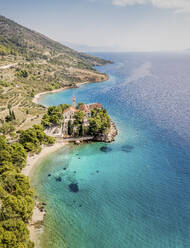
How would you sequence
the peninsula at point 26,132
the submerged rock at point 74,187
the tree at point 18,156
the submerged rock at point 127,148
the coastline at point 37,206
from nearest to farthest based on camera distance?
1. the peninsula at point 26,132
2. the coastline at point 37,206
3. the submerged rock at point 74,187
4. the tree at point 18,156
5. the submerged rock at point 127,148

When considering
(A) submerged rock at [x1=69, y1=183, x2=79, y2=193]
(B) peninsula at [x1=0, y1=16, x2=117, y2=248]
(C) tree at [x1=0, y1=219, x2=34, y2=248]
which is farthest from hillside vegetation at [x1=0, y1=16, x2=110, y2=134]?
(C) tree at [x1=0, y1=219, x2=34, y2=248]

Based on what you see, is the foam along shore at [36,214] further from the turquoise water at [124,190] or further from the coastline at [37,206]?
the turquoise water at [124,190]

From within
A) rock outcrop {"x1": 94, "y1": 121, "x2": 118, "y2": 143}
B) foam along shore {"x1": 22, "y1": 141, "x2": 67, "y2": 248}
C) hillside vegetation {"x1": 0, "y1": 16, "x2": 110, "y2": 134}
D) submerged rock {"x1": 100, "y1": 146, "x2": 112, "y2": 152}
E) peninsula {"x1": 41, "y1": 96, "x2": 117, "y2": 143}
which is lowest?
foam along shore {"x1": 22, "y1": 141, "x2": 67, "y2": 248}

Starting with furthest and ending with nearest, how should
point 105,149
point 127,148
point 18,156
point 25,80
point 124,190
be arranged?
point 25,80, point 127,148, point 105,149, point 18,156, point 124,190

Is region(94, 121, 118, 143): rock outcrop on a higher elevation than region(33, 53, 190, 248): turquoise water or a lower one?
higher

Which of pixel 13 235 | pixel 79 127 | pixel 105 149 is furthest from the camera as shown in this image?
pixel 79 127

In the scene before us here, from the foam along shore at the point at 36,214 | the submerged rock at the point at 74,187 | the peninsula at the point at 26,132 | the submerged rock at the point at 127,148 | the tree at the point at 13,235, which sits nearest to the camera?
the tree at the point at 13,235

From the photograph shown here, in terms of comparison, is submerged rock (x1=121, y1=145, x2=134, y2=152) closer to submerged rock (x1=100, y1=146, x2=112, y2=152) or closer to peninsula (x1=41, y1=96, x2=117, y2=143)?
submerged rock (x1=100, y1=146, x2=112, y2=152)

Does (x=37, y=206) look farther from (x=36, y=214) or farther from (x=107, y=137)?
(x=107, y=137)

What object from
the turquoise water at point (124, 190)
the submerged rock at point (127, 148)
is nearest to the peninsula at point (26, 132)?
the turquoise water at point (124, 190)

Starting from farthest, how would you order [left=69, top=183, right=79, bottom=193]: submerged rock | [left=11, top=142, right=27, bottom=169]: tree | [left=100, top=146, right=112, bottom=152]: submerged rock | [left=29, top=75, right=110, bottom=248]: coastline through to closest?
1. [left=100, top=146, right=112, bottom=152]: submerged rock
2. [left=11, top=142, right=27, bottom=169]: tree
3. [left=69, top=183, right=79, bottom=193]: submerged rock
4. [left=29, top=75, right=110, bottom=248]: coastline

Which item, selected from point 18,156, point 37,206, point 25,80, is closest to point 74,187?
point 37,206

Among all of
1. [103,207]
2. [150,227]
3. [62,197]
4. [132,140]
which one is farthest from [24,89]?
[150,227]
